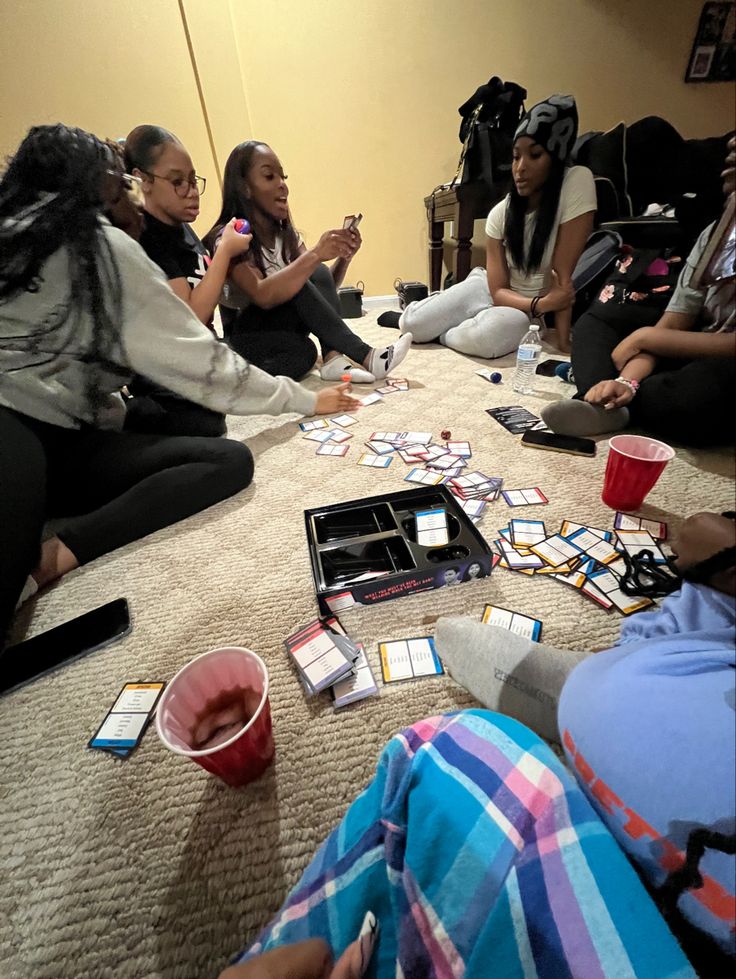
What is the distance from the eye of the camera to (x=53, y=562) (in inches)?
27.1

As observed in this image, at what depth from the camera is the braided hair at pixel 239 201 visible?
1.20 metres

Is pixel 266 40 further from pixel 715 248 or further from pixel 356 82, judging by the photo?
pixel 715 248

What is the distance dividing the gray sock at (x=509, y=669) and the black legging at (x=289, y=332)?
1122 millimetres

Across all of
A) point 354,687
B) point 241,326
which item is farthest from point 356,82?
point 354,687

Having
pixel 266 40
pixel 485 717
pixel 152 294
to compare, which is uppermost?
pixel 266 40

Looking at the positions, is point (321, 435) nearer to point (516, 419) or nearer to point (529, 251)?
point (516, 419)

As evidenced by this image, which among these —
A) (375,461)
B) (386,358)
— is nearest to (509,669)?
(375,461)

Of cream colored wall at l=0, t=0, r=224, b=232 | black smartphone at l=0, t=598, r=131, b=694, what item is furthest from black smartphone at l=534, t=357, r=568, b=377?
cream colored wall at l=0, t=0, r=224, b=232

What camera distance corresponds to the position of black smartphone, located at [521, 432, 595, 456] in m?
0.90

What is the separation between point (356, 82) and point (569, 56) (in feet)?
3.23

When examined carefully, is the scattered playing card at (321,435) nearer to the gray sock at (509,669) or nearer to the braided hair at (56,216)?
the braided hair at (56,216)

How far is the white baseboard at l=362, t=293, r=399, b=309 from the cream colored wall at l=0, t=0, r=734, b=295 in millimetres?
452

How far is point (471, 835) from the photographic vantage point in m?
0.29

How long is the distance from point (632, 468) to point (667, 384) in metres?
0.19
